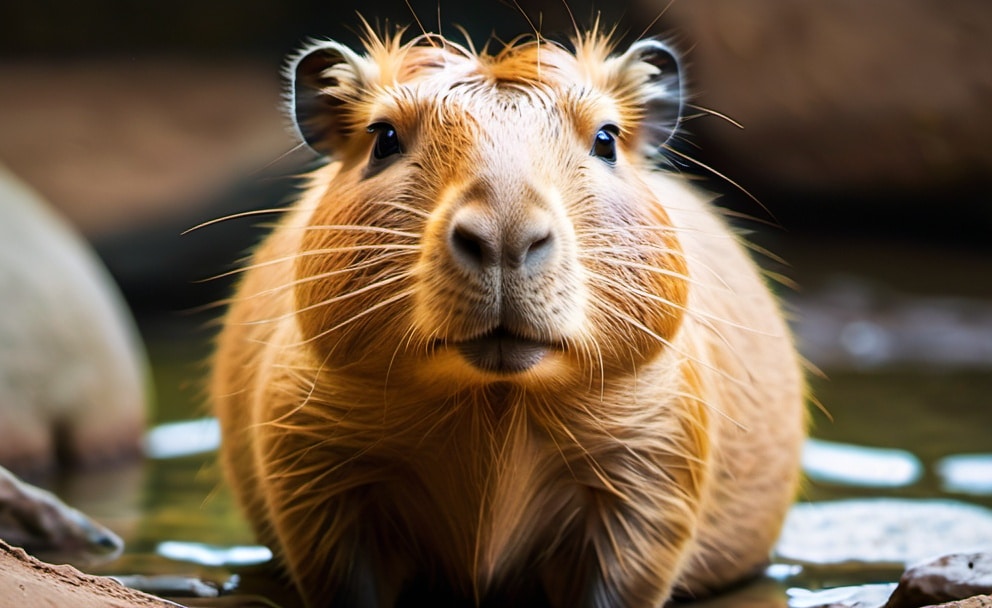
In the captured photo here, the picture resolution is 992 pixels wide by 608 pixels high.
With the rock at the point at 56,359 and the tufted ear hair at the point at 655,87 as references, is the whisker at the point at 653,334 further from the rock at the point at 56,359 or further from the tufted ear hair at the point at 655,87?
the rock at the point at 56,359

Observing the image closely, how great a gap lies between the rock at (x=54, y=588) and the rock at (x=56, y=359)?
290cm

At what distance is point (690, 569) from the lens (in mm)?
4285

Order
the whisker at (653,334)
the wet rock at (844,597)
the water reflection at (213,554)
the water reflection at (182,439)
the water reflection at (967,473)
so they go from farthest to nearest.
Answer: the water reflection at (182,439) < the water reflection at (967,473) < the water reflection at (213,554) < the wet rock at (844,597) < the whisker at (653,334)

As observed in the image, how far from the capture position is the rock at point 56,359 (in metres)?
5.96

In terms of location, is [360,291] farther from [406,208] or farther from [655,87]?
[655,87]

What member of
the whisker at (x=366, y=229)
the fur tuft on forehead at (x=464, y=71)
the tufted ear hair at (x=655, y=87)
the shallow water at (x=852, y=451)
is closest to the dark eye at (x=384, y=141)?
the fur tuft on forehead at (x=464, y=71)

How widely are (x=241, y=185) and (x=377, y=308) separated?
817 cm

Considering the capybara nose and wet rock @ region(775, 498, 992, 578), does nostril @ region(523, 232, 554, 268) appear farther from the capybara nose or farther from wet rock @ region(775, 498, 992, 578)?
wet rock @ region(775, 498, 992, 578)

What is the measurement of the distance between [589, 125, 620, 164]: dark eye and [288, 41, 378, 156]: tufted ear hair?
0.73m

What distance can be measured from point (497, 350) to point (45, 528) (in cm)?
220

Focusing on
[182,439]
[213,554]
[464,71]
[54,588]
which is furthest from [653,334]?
[182,439]

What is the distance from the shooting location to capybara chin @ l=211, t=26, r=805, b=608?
3.04m

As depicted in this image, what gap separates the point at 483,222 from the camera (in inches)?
113

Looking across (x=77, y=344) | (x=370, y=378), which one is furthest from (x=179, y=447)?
(x=370, y=378)
